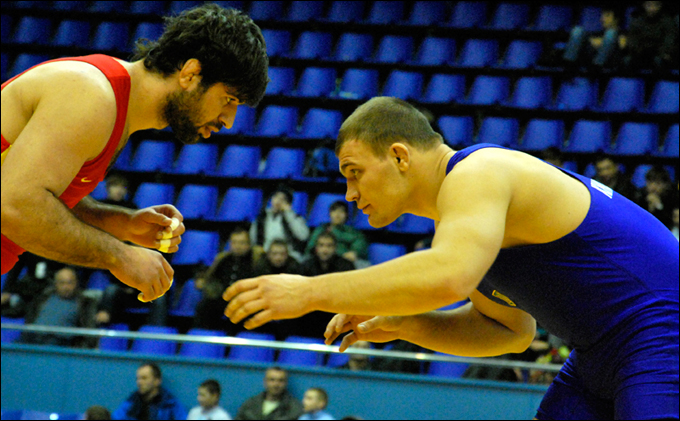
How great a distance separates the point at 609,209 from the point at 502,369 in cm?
331

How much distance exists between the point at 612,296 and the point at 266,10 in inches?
353

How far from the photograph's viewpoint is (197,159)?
846cm

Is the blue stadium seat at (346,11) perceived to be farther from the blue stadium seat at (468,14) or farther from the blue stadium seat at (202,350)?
the blue stadium seat at (202,350)

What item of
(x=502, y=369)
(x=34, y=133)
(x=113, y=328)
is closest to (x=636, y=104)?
(x=502, y=369)

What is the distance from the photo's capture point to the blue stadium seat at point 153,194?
775 centimetres

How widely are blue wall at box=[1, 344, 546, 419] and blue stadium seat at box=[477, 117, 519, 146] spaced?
3563mm

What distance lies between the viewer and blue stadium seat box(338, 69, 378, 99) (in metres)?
8.86

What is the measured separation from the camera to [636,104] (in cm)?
830

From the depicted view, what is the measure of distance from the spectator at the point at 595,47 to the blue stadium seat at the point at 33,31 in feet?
23.7

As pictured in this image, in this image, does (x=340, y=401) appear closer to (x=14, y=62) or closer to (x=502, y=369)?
(x=502, y=369)

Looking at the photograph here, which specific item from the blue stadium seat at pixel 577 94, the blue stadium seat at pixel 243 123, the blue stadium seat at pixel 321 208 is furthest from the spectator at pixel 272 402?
the blue stadium seat at pixel 577 94

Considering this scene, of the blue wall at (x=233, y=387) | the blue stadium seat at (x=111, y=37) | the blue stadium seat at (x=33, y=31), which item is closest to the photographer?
the blue wall at (x=233, y=387)

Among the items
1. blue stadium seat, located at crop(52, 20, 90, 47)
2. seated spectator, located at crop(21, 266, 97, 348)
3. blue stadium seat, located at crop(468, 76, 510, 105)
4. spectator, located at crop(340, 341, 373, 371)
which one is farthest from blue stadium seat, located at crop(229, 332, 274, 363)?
blue stadium seat, located at crop(52, 20, 90, 47)

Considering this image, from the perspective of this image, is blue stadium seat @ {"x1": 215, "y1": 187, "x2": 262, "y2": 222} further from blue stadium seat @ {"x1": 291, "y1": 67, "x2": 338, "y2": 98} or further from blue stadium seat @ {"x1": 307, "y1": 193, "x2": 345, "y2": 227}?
blue stadium seat @ {"x1": 291, "y1": 67, "x2": 338, "y2": 98}
